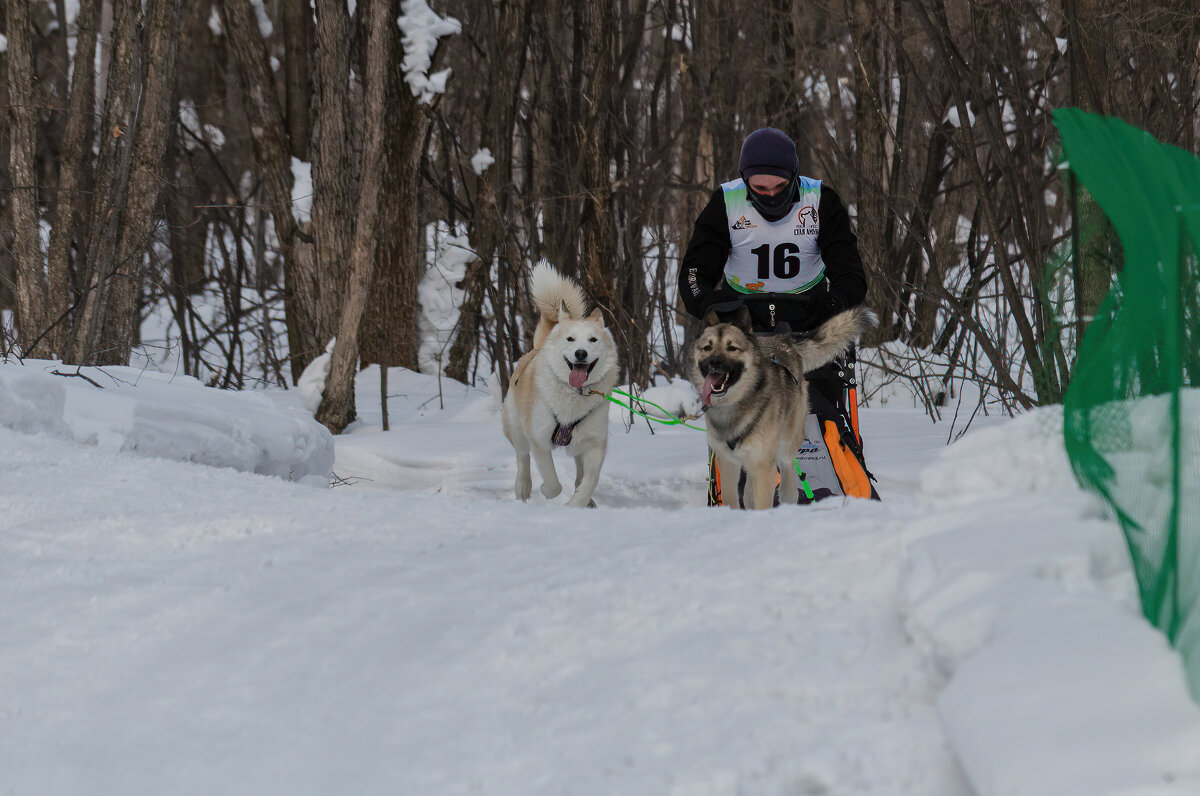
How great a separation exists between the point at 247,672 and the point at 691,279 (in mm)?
3064

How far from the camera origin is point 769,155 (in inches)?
180

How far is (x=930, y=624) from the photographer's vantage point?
1744mm

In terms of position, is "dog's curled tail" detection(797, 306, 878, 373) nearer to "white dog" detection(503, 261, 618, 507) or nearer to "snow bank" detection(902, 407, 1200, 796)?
"white dog" detection(503, 261, 618, 507)

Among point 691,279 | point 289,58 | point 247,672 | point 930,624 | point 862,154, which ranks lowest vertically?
point 247,672

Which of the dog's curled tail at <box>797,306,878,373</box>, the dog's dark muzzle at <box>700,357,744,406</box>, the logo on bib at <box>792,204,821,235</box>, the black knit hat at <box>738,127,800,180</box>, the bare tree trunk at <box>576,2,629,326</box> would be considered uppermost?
the bare tree trunk at <box>576,2,629,326</box>

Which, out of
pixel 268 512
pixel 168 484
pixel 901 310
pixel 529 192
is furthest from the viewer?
pixel 901 310

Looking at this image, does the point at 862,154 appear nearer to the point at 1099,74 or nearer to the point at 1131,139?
the point at 1099,74

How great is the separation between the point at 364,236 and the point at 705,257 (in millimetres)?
3732

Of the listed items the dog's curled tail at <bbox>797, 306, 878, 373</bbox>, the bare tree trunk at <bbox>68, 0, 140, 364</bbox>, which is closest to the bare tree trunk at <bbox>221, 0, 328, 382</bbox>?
the bare tree trunk at <bbox>68, 0, 140, 364</bbox>

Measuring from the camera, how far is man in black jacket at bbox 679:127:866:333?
15.1 feet

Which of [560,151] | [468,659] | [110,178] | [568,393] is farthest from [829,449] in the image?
[110,178]

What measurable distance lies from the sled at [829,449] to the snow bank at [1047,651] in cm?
281

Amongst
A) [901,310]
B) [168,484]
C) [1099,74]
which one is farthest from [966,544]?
[901,310]

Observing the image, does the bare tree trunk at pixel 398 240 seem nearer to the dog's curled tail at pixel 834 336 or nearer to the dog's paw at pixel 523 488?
the dog's paw at pixel 523 488
